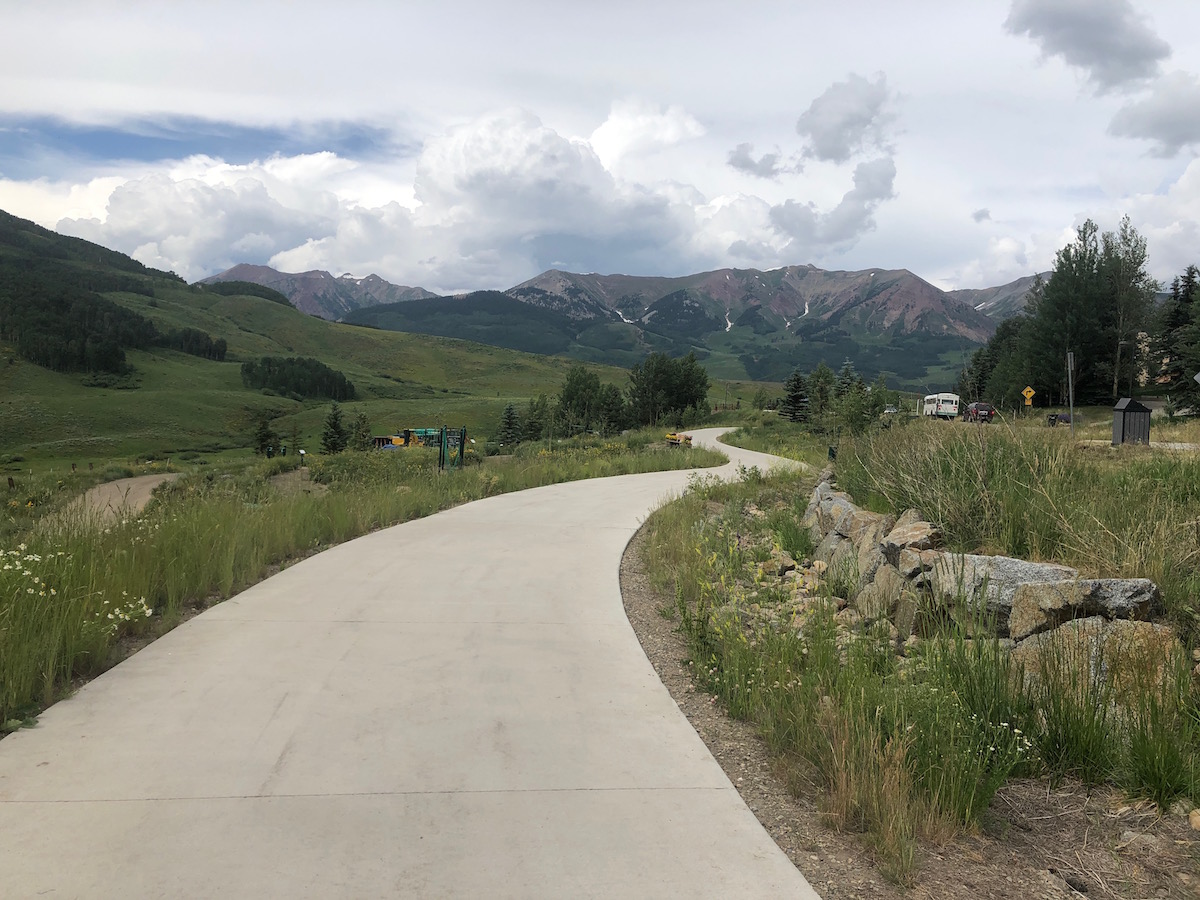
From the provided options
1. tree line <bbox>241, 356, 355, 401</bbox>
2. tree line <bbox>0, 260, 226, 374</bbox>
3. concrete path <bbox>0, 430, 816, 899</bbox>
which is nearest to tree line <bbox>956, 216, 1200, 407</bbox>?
concrete path <bbox>0, 430, 816, 899</bbox>

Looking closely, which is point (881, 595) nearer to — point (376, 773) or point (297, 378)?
point (376, 773)

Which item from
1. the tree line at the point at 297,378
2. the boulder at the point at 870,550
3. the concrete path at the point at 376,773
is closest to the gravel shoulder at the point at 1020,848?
→ the concrete path at the point at 376,773

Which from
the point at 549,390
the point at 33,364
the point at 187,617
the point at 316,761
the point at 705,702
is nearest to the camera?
the point at 316,761

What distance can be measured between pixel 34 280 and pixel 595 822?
218m

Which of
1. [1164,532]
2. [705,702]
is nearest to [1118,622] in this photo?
[1164,532]

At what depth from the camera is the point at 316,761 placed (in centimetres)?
351

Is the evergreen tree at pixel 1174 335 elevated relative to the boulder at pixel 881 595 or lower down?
elevated

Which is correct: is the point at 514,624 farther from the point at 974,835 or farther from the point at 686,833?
the point at 974,835

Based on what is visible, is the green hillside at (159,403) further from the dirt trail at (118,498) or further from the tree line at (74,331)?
the dirt trail at (118,498)

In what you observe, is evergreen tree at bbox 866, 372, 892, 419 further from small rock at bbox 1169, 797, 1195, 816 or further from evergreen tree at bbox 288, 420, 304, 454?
evergreen tree at bbox 288, 420, 304, 454

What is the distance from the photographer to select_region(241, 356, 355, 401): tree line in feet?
495

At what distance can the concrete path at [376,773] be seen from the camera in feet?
8.91

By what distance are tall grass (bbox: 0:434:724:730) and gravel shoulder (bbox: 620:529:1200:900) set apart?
3736 millimetres

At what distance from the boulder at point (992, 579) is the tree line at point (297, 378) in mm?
155862
